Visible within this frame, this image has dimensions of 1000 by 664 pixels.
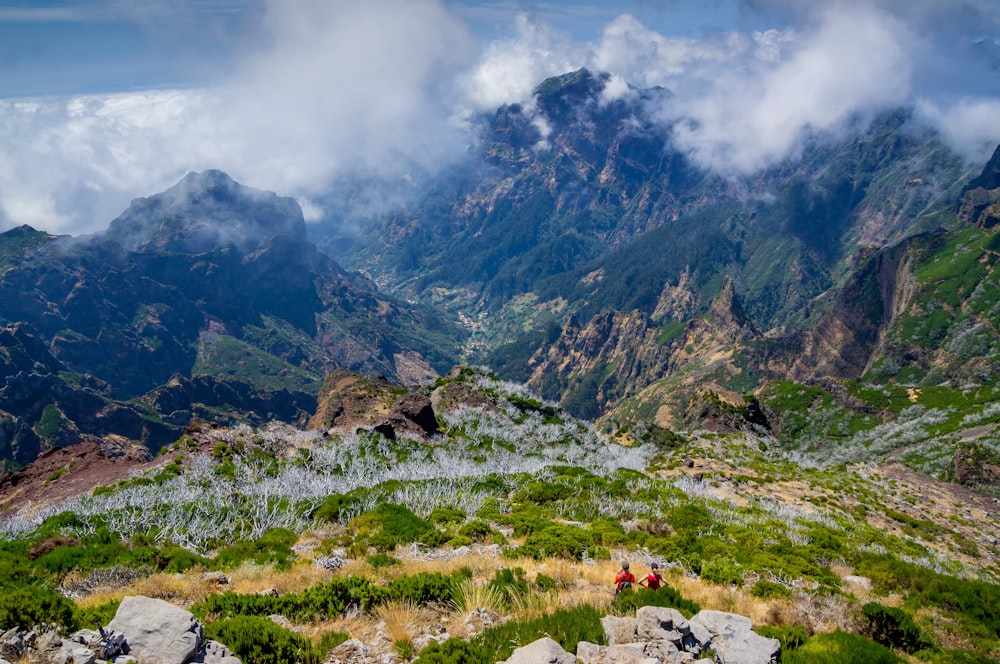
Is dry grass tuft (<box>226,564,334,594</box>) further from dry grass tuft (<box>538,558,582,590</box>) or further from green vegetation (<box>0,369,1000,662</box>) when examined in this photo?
dry grass tuft (<box>538,558,582,590</box>)

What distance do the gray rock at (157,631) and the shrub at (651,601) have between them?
1105cm

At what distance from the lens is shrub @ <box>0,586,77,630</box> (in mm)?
10781

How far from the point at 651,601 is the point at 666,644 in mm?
3377

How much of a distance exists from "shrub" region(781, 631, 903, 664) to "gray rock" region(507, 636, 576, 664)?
5741 mm

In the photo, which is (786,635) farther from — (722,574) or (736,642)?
(722,574)

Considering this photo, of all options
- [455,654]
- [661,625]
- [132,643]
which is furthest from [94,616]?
[661,625]

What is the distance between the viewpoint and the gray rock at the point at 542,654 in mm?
11516

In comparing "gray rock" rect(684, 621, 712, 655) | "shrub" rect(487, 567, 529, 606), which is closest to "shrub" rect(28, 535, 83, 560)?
"shrub" rect(487, 567, 529, 606)

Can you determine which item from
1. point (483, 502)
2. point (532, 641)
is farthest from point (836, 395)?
point (532, 641)

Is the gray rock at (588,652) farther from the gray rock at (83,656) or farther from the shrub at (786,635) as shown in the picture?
the gray rock at (83,656)

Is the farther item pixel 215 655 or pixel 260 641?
pixel 260 641

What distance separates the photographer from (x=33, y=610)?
11.1 meters

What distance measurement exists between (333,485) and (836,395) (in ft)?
476

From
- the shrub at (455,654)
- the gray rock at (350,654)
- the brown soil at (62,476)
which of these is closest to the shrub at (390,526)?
the gray rock at (350,654)
